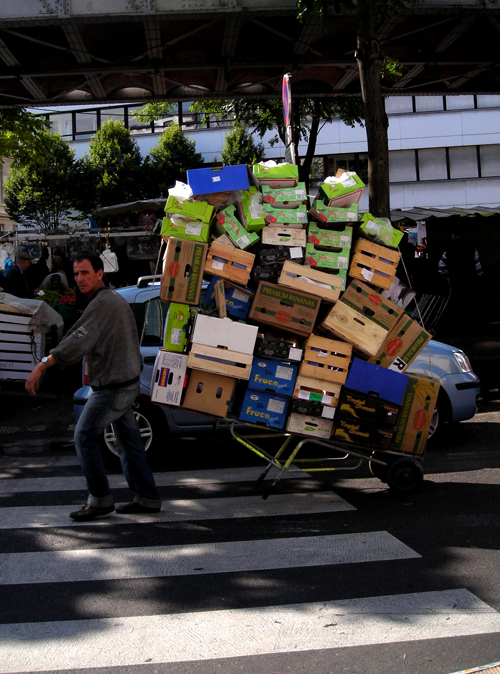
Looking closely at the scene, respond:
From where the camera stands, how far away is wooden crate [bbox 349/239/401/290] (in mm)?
6141

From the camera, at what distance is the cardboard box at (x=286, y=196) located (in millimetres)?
6078

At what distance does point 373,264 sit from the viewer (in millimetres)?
6180

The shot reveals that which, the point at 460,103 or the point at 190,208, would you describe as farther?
the point at 460,103

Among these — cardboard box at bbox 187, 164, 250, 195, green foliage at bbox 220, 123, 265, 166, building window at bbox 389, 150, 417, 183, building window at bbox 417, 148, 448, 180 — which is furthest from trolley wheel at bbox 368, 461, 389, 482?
building window at bbox 417, 148, 448, 180

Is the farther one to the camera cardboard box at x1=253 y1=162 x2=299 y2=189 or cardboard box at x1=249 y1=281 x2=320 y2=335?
cardboard box at x1=253 y1=162 x2=299 y2=189

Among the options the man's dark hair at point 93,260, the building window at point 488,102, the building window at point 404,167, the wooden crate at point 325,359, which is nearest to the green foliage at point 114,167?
the building window at point 404,167

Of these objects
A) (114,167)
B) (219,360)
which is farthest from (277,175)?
(114,167)

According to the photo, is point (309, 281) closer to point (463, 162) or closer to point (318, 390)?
point (318, 390)

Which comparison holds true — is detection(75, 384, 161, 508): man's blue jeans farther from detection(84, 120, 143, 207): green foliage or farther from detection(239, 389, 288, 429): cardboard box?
detection(84, 120, 143, 207): green foliage

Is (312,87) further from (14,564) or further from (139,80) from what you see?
(14,564)

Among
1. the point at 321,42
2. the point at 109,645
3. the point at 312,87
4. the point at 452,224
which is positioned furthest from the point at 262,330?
the point at 452,224

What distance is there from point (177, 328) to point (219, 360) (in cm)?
53

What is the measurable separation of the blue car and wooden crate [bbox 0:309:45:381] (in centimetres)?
389

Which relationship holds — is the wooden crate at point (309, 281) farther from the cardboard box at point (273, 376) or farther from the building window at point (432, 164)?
the building window at point (432, 164)
